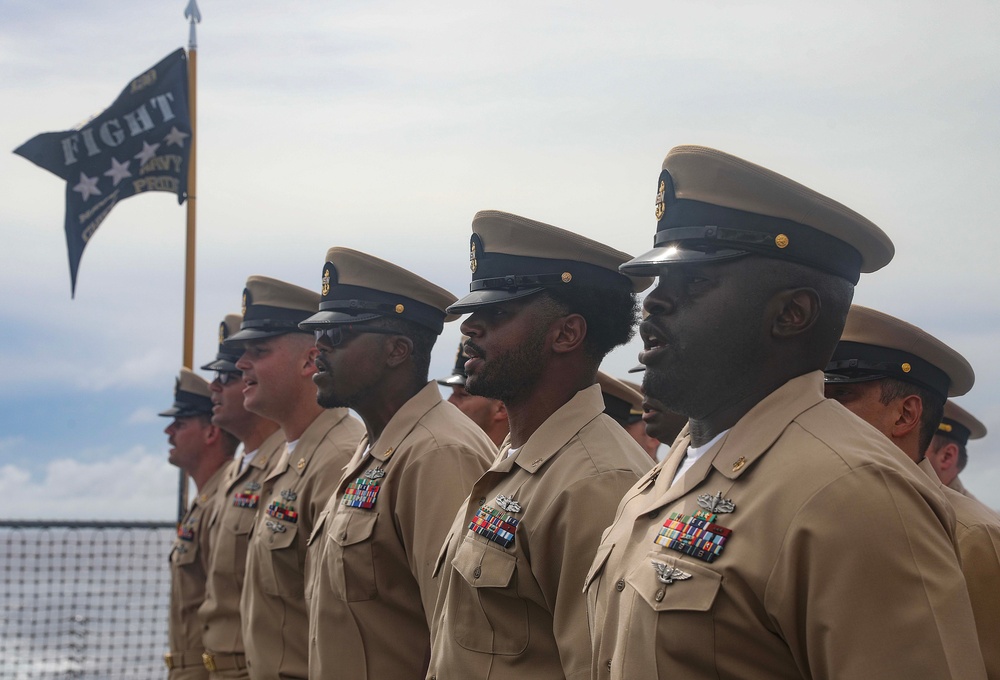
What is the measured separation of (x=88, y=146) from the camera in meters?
10.9

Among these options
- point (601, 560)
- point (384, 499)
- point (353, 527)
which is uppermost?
point (601, 560)

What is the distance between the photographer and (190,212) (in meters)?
10.4

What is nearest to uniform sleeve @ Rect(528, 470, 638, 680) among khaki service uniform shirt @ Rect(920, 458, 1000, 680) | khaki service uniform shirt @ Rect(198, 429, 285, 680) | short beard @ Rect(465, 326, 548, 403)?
short beard @ Rect(465, 326, 548, 403)

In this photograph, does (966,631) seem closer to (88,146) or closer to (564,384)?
(564,384)

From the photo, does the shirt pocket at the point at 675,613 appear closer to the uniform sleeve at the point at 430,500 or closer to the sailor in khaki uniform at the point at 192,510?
the uniform sleeve at the point at 430,500

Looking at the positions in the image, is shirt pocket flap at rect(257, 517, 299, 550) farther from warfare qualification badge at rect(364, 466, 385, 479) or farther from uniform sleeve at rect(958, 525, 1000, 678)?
uniform sleeve at rect(958, 525, 1000, 678)

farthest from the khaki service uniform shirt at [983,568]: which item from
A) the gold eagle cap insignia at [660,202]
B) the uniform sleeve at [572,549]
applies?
the gold eagle cap insignia at [660,202]

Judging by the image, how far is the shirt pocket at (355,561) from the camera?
4.64 m

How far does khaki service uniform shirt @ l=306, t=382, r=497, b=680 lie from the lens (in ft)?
14.9

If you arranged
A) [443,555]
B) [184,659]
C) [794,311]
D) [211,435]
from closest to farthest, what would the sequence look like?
[794,311]
[443,555]
[184,659]
[211,435]

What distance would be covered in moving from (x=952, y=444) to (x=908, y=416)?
189 cm

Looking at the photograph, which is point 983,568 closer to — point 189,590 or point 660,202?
point 660,202

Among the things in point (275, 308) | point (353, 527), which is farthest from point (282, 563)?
point (275, 308)

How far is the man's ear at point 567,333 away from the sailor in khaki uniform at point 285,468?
1952 mm
